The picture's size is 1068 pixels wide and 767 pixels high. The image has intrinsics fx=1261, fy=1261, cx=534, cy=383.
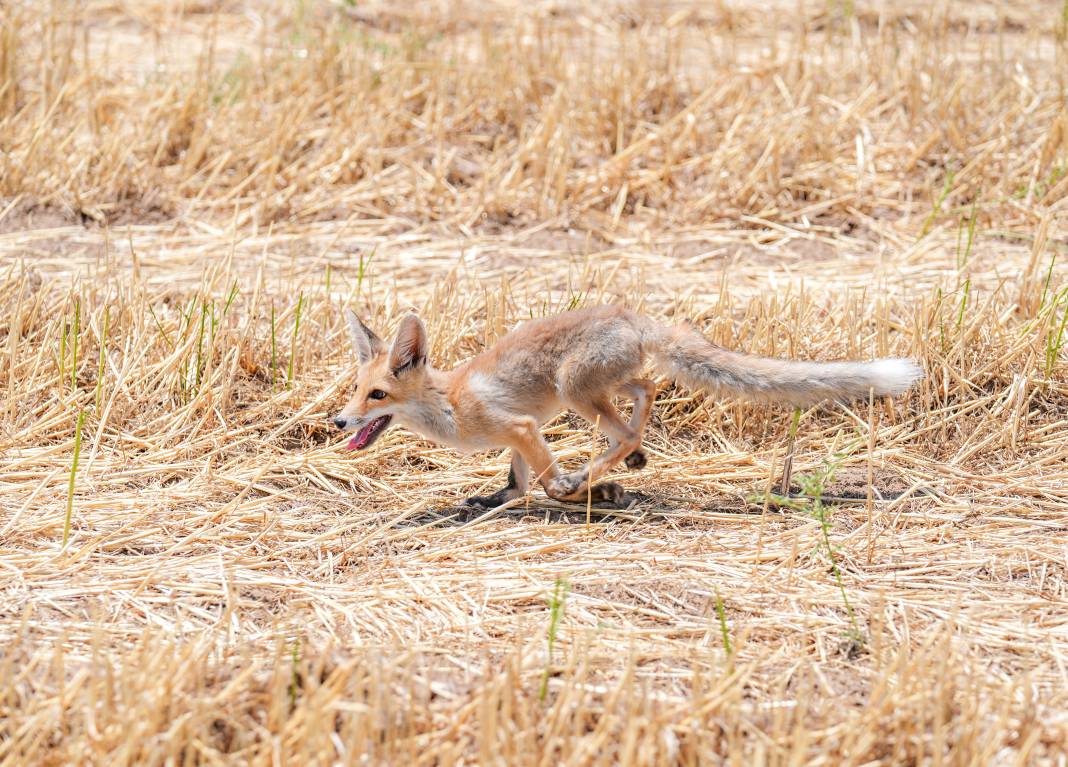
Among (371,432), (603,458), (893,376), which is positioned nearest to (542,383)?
(603,458)

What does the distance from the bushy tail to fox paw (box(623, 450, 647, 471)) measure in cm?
46

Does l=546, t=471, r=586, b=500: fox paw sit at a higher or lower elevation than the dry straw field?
lower

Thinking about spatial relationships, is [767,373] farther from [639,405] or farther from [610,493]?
[610,493]

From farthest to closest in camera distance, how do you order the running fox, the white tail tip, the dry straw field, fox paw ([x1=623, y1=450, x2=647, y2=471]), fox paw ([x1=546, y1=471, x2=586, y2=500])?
fox paw ([x1=623, y1=450, x2=647, y2=471]) → fox paw ([x1=546, y1=471, x2=586, y2=500]) → the running fox → the white tail tip → the dry straw field

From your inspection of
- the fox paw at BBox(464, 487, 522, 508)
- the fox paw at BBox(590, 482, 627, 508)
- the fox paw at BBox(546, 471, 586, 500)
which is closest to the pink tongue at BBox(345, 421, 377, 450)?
the fox paw at BBox(464, 487, 522, 508)

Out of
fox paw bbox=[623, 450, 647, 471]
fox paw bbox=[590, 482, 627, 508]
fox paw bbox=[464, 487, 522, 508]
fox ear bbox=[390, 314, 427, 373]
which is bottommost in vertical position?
fox paw bbox=[464, 487, 522, 508]

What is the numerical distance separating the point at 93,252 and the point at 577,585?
16.0 feet

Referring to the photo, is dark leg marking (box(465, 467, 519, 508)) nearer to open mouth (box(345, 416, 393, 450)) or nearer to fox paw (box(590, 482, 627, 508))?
fox paw (box(590, 482, 627, 508))

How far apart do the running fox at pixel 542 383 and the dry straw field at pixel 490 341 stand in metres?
0.29

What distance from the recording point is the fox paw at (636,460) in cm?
565

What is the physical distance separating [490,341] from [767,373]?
186 centimetres

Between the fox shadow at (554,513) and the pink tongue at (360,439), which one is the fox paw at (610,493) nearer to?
the fox shadow at (554,513)

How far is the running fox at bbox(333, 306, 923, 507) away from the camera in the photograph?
5.28 meters

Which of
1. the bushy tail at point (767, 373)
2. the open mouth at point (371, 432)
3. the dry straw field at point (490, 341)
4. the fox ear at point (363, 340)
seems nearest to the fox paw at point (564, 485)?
the dry straw field at point (490, 341)
